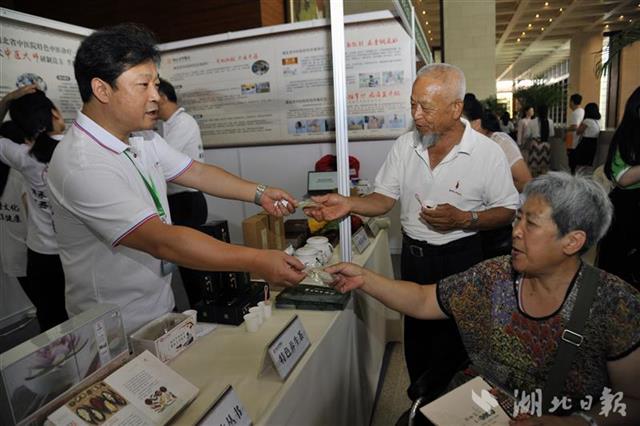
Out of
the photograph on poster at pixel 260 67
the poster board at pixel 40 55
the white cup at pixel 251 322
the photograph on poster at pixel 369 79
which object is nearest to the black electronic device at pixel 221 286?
the white cup at pixel 251 322

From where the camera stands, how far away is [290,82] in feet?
12.0

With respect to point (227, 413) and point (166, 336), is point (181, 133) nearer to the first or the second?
point (166, 336)

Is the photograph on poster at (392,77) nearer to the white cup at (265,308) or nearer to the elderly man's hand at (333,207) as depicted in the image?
the elderly man's hand at (333,207)

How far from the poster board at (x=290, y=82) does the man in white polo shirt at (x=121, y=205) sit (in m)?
2.41

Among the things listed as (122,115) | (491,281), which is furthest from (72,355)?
(491,281)

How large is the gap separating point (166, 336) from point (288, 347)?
0.37 meters

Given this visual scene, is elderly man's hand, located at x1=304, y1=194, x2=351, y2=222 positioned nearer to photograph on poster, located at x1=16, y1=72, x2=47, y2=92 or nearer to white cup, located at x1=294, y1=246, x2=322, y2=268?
white cup, located at x1=294, y1=246, x2=322, y2=268

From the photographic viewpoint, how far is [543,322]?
3.87 feet

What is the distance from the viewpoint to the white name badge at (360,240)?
2146 mm

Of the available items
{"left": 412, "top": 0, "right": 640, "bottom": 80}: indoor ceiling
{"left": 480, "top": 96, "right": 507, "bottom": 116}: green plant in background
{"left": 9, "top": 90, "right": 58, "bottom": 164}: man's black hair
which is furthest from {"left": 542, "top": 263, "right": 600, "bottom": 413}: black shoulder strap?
{"left": 480, "top": 96, "right": 507, "bottom": 116}: green plant in background

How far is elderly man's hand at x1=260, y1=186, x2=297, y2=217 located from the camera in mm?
1672

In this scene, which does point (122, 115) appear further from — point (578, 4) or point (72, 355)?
point (578, 4)

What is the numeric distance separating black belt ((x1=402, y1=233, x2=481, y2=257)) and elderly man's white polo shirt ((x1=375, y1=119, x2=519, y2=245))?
0.7 inches

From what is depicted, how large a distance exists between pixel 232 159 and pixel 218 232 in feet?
7.71
